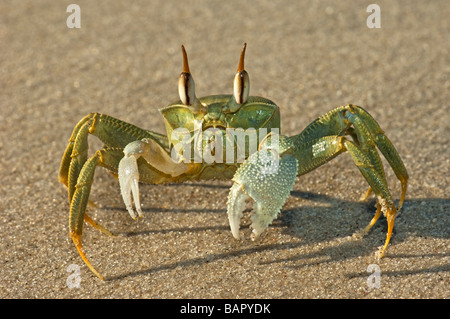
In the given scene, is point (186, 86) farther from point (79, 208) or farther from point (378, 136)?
point (378, 136)

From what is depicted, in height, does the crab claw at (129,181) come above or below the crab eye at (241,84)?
below

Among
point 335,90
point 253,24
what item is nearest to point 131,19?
point 253,24

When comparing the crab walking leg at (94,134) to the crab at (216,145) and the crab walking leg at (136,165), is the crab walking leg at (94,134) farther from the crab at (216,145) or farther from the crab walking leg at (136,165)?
the crab walking leg at (136,165)

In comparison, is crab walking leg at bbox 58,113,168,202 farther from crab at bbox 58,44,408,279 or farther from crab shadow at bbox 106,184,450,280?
crab shadow at bbox 106,184,450,280

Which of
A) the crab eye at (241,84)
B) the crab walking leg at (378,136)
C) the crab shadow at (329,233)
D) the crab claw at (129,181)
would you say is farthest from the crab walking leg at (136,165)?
the crab walking leg at (378,136)

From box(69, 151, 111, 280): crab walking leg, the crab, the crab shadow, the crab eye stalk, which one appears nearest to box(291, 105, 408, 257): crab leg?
the crab

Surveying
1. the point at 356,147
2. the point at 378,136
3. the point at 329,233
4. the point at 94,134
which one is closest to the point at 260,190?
the point at 356,147
